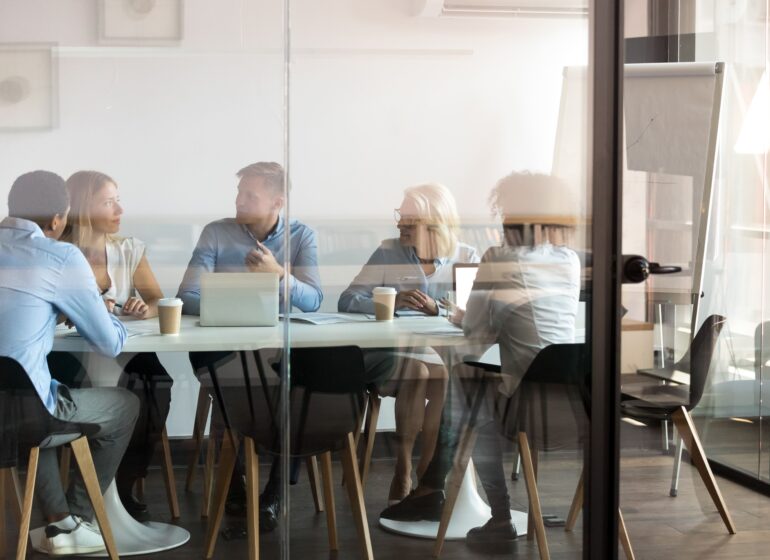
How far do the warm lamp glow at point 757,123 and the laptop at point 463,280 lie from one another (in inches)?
39.7

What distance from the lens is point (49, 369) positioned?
2621 mm

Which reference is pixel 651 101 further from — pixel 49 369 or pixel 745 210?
pixel 49 369

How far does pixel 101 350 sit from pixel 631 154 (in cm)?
164

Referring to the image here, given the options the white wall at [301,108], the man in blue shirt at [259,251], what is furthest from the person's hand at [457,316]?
the man in blue shirt at [259,251]

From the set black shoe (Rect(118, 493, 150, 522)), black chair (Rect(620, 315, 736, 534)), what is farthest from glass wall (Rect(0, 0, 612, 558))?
black chair (Rect(620, 315, 736, 534))

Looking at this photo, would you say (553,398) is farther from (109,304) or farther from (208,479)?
(109,304)

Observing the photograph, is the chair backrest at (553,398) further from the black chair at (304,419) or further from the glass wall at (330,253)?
the black chair at (304,419)

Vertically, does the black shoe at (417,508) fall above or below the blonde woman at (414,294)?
below

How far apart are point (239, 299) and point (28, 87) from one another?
771 millimetres

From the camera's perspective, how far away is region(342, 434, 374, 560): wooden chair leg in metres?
2.84

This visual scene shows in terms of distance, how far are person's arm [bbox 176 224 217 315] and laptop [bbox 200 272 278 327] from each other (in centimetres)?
2

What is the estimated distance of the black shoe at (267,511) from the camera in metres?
2.78

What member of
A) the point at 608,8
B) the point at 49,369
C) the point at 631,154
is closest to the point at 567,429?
the point at 631,154

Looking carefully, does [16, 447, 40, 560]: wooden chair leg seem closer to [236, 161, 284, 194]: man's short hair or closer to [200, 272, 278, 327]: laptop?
[200, 272, 278, 327]: laptop
